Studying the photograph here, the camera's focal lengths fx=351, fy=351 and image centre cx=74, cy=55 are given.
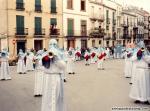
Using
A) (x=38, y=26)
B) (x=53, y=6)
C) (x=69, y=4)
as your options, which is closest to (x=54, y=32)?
(x=38, y=26)

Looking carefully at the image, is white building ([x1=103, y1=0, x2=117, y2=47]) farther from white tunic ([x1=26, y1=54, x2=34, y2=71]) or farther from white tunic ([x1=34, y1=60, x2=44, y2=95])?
white tunic ([x1=34, y1=60, x2=44, y2=95])

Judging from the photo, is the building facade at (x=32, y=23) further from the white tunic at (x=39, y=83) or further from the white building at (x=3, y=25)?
the white tunic at (x=39, y=83)

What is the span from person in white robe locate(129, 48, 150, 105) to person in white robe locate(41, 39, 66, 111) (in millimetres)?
3575

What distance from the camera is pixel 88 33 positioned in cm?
4719

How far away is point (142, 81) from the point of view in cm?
1206

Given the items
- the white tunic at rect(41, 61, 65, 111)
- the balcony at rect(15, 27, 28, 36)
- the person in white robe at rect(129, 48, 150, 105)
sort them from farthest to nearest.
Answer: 1. the balcony at rect(15, 27, 28, 36)
2. the person in white robe at rect(129, 48, 150, 105)
3. the white tunic at rect(41, 61, 65, 111)

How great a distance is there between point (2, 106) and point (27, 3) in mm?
26779

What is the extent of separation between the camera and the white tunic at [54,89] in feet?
30.6

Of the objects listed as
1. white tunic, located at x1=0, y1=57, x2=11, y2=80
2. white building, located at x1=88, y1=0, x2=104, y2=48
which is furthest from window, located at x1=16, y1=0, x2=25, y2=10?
white tunic, located at x1=0, y1=57, x2=11, y2=80

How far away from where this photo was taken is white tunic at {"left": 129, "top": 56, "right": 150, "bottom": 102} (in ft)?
39.3

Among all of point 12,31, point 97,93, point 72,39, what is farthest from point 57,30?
point 97,93

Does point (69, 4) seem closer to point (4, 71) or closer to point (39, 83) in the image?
point (4, 71)

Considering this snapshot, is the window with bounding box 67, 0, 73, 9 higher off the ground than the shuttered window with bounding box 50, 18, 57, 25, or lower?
higher

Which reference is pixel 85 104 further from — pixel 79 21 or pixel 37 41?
pixel 79 21
